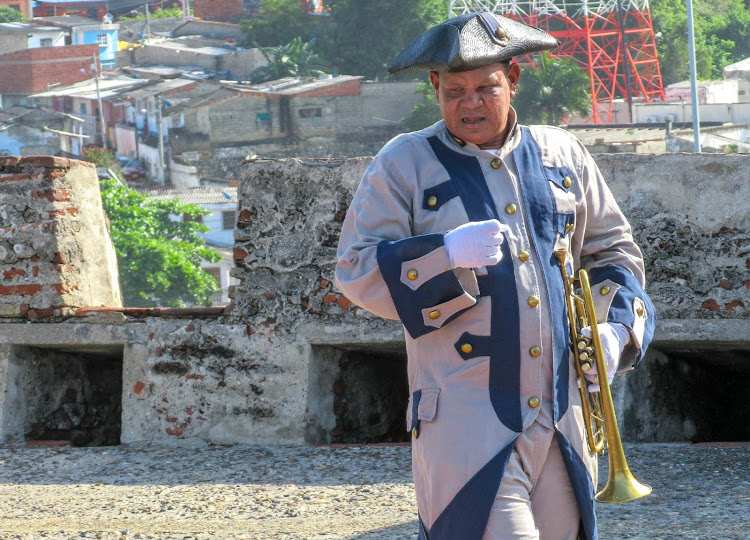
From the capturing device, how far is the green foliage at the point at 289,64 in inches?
2090

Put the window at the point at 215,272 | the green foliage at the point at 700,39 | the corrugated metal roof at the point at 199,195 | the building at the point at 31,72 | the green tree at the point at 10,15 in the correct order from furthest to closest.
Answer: the green tree at the point at 10,15
the green foliage at the point at 700,39
the building at the point at 31,72
the corrugated metal roof at the point at 199,195
the window at the point at 215,272

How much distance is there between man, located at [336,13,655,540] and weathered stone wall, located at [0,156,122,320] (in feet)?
10.9

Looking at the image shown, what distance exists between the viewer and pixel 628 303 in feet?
9.45

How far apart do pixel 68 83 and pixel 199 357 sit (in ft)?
174

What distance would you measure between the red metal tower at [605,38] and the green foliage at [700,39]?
1.89 meters

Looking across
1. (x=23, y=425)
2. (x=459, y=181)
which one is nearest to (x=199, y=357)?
(x=23, y=425)

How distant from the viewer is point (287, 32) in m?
59.6

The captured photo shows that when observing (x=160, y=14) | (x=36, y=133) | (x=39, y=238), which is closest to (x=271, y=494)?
(x=39, y=238)

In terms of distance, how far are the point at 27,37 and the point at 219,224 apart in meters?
24.8

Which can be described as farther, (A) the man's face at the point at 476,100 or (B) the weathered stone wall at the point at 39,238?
(B) the weathered stone wall at the point at 39,238

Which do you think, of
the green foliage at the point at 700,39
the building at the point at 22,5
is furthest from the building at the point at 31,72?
the green foliage at the point at 700,39

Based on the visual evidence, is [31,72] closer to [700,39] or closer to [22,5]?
[22,5]

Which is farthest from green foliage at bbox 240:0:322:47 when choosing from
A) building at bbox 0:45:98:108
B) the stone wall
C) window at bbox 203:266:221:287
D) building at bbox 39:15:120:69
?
the stone wall

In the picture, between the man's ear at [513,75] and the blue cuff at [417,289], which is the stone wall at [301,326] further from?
the blue cuff at [417,289]
